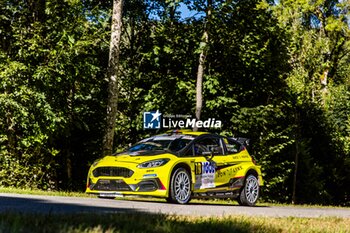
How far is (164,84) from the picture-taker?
30.9 meters

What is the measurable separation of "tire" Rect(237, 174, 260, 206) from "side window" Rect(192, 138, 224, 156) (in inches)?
43.9

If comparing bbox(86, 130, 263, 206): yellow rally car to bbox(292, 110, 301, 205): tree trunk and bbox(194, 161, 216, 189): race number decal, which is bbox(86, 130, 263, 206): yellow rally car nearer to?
bbox(194, 161, 216, 189): race number decal

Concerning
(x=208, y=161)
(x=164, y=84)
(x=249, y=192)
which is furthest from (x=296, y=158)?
(x=208, y=161)

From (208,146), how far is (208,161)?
525 millimetres

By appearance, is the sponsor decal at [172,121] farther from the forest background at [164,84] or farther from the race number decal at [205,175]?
the race number decal at [205,175]

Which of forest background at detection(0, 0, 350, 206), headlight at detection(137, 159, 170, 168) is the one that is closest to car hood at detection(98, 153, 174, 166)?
headlight at detection(137, 159, 170, 168)

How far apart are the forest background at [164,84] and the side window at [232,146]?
28.9 feet

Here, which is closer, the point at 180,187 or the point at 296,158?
the point at 180,187

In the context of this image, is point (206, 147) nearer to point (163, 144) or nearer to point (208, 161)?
point (208, 161)

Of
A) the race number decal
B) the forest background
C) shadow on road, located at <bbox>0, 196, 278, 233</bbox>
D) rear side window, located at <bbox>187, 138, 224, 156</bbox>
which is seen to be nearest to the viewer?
shadow on road, located at <bbox>0, 196, 278, 233</bbox>

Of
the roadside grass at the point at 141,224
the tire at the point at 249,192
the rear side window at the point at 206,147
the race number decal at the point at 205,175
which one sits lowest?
the roadside grass at the point at 141,224

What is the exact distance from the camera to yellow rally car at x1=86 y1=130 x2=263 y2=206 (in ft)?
45.1

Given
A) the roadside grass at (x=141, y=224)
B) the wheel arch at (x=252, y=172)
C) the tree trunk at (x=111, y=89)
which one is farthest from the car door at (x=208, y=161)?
the tree trunk at (x=111, y=89)

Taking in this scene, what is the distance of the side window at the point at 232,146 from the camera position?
16.0m
